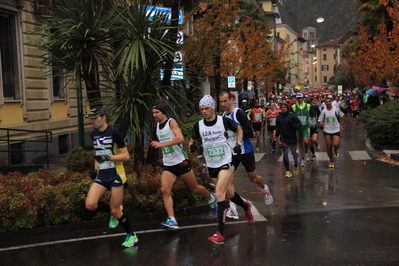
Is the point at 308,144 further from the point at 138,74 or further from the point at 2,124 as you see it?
the point at 2,124

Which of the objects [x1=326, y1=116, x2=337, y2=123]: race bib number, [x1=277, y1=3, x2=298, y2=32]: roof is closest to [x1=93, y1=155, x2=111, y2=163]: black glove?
[x1=326, y1=116, x2=337, y2=123]: race bib number

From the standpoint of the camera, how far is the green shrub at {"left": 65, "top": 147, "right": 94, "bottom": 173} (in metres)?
12.0

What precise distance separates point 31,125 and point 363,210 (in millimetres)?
11728

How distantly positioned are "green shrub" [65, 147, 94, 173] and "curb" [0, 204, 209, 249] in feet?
12.5

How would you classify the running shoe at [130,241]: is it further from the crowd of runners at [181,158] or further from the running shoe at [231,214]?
the running shoe at [231,214]

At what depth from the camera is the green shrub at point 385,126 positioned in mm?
17391

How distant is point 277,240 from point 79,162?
20.3 ft

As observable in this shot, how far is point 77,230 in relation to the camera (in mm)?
7988

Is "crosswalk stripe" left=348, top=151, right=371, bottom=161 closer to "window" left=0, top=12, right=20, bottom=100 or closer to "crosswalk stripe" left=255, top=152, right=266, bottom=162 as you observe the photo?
"crosswalk stripe" left=255, top=152, right=266, bottom=162

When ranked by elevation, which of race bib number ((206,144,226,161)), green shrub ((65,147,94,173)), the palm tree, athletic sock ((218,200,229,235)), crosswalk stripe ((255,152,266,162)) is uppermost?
the palm tree

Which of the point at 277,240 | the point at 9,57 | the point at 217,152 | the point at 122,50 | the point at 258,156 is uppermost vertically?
the point at 9,57

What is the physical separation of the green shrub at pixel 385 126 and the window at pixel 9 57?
11533mm

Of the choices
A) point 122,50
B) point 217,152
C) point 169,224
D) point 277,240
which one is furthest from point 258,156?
point 277,240

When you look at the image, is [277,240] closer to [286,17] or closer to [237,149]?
[237,149]
